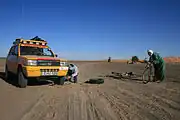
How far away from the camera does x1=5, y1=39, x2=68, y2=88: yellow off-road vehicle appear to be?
8057 mm

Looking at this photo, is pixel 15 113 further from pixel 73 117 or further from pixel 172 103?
pixel 172 103

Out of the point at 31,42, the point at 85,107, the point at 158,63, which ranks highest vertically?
the point at 31,42

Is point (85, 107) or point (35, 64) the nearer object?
point (85, 107)

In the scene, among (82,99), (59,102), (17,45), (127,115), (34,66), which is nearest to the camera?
(127,115)

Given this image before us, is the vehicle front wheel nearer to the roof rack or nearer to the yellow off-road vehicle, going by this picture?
the yellow off-road vehicle

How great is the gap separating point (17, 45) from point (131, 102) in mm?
6185

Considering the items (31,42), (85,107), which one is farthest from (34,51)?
(85,107)

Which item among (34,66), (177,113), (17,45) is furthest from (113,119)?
(17,45)

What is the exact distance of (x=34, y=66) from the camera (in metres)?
8.06

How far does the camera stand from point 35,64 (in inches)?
319

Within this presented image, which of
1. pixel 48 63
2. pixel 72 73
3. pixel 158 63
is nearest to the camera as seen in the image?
pixel 48 63

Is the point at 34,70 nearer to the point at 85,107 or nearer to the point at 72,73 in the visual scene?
the point at 72,73

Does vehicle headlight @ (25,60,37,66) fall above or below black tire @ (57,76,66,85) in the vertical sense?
above

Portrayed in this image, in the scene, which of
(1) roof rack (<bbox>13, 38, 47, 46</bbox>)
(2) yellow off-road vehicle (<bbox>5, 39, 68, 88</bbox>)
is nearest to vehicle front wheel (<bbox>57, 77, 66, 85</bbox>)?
(2) yellow off-road vehicle (<bbox>5, 39, 68, 88</bbox>)
